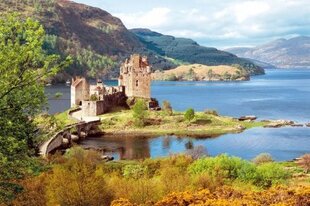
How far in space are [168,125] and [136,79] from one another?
721 inches

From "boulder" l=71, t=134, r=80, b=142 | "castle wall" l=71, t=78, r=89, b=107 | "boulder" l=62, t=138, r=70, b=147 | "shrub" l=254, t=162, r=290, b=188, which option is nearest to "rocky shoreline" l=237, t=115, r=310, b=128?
"castle wall" l=71, t=78, r=89, b=107

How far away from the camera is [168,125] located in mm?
107938

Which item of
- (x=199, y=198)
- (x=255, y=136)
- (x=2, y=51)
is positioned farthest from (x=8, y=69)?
(x=255, y=136)

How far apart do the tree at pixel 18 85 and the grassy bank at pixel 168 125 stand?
7965cm

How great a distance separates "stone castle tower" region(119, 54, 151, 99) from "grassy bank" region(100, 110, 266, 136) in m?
8.42

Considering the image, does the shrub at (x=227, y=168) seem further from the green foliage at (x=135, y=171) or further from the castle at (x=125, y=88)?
the castle at (x=125, y=88)

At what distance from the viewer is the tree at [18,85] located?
73.9 feet

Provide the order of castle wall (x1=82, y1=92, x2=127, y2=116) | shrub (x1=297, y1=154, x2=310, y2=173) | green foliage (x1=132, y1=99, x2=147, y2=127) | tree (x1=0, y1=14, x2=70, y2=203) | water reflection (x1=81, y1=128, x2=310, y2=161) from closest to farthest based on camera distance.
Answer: tree (x1=0, y1=14, x2=70, y2=203), shrub (x1=297, y1=154, x2=310, y2=173), water reflection (x1=81, y1=128, x2=310, y2=161), green foliage (x1=132, y1=99, x2=147, y2=127), castle wall (x1=82, y1=92, x2=127, y2=116)

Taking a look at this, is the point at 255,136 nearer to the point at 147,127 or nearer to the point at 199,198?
the point at 147,127

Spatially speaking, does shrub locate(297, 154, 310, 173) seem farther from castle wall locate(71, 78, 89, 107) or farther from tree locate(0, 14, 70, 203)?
castle wall locate(71, 78, 89, 107)

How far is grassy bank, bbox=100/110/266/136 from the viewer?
344 ft

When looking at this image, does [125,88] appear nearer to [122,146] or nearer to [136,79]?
[136,79]

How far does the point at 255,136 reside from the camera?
335 feet

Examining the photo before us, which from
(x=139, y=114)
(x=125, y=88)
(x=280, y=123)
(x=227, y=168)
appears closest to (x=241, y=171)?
(x=227, y=168)
